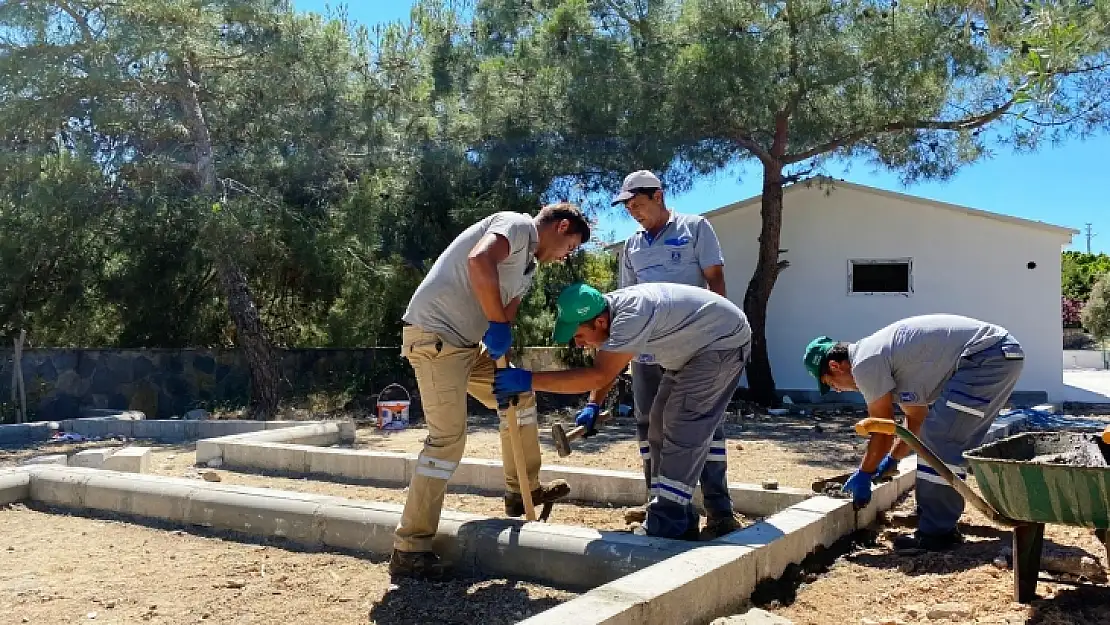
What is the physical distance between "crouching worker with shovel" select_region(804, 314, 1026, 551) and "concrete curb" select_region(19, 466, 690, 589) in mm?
1211

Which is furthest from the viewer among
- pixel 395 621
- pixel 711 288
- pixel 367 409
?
pixel 367 409

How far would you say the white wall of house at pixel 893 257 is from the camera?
12.9 meters

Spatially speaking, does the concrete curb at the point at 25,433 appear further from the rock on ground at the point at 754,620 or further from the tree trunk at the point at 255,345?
the rock on ground at the point at 754,620

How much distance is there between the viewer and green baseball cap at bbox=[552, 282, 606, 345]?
3.67 meters

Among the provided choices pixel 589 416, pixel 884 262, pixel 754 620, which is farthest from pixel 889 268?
pixel 754 620

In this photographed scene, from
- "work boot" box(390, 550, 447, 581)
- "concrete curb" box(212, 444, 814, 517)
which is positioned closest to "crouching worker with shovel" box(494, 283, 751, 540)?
"work boot" box(390, 550, 447, 581)

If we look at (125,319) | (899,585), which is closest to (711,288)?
(899,585)

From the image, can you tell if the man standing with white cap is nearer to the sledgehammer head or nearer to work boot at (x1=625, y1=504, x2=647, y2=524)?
work boot at (x1=625, y1=504, x2=647, y2=524)

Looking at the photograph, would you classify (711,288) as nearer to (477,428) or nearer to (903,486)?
(903,486)

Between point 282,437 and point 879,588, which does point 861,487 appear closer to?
point 879,588

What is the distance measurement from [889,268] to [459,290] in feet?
35.7

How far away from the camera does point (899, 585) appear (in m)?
3.77

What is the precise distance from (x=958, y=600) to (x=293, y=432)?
6146 millimetres

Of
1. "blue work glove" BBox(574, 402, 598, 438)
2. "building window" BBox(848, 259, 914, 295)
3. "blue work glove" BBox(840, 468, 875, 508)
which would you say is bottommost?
"blue work glove" BBox(840, 468, 875, 508)
